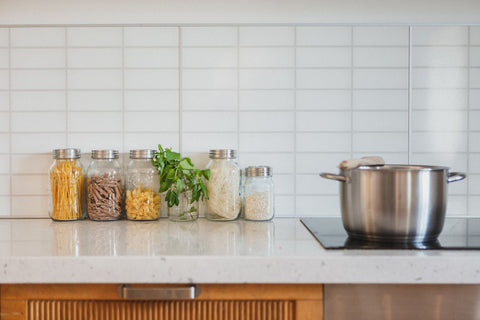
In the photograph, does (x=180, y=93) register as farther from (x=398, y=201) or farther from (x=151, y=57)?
(x=398, y=201)

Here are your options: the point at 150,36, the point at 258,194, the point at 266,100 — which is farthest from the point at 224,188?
the point at 150,36

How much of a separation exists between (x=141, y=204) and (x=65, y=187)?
0.79ft

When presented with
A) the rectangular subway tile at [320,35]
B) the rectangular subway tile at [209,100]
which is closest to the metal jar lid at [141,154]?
the rectangular subway tile at [209,100]

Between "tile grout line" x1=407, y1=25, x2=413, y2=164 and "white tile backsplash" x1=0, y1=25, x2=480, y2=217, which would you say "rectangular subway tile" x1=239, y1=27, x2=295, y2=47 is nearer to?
"white tile backsplash" x1=0, y1=25, x2=480, y2=217

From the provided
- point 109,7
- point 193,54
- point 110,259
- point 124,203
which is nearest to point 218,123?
point 193,54

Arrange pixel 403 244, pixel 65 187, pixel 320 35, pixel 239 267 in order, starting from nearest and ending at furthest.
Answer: pixel 239 267
pixel 403 244
pixel 65 187
pixel 320 35

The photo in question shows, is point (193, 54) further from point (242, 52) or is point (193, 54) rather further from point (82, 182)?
point (82, 182)

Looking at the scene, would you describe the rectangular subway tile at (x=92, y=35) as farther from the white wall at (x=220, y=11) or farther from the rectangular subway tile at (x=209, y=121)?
the rectangular subway tile at (x=209, y=121)

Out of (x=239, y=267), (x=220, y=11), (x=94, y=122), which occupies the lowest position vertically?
(x=239, y=267)

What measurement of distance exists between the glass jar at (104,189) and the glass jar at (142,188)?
3 cm

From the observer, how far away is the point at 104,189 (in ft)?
4.36

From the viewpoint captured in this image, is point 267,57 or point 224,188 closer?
point 224,188

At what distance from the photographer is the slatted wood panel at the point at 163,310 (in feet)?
2.97

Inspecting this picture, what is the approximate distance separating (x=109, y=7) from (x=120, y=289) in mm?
1001
